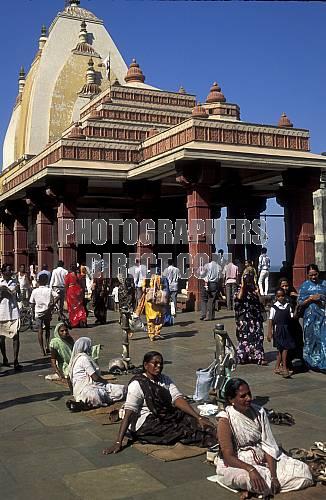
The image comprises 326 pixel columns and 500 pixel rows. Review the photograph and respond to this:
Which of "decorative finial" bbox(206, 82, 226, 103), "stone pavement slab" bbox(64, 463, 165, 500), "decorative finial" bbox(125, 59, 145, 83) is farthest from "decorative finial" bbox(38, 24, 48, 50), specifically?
"stone pavement slab" bbox(64, 463, 165, 500)

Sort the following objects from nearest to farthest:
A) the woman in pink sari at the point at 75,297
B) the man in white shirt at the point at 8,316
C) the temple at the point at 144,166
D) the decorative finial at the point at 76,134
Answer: the man in white shirt at the point at 8,316, the woman in pink sari at the point at 75,297, the temple at the point at 144,166, the decorative finial at the point at 76,134

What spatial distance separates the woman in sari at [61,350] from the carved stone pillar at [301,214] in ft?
34.0

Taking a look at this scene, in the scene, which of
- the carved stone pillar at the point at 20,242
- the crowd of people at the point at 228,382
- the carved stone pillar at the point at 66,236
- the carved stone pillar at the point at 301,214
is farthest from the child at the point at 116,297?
the carved stone pillar at the point at 20,242

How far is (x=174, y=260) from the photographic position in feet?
76.9

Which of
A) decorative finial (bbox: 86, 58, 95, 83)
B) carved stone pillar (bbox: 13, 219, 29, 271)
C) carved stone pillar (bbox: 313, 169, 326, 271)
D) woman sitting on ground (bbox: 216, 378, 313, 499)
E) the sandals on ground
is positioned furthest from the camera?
decorative finial (bbox: 86, 58, 95, 83)

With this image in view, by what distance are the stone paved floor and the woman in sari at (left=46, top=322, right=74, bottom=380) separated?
22 cm

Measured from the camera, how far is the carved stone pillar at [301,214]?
15.5m

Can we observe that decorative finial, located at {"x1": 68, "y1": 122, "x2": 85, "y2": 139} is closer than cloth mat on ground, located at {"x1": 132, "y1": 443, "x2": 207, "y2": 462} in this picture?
No

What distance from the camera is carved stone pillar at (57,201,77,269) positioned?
15859 millimetres

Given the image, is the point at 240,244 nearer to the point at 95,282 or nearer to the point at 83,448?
the point at 95,282

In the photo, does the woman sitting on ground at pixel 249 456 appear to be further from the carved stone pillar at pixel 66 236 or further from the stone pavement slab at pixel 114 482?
the carved stone pillar at pixel 66 236

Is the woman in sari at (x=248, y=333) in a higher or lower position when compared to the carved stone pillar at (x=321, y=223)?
lower

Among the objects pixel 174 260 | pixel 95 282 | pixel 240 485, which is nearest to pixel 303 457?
pixel 240 485

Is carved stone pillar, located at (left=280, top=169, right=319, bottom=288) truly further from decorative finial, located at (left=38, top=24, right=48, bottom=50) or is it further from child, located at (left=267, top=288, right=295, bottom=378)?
decorative finial, located at (left=38, top=24, right=48, bottom=50)
